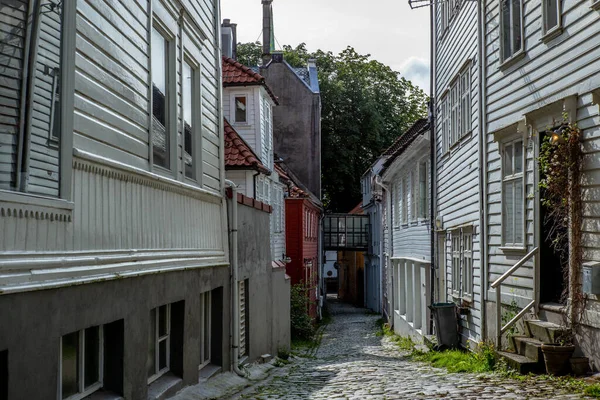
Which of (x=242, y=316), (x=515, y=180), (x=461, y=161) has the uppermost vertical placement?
(x=461, y=161)

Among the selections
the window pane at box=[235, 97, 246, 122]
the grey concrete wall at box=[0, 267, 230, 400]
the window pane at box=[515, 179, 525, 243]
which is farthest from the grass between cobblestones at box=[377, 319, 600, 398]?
the window pane at box=[235, 97, 246, 122]

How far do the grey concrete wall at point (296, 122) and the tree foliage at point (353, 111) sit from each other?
5835 mm

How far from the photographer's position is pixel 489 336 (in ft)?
44.7

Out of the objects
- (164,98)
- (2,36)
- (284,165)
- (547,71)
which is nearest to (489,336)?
(547,71)

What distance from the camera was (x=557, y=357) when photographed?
1002cm

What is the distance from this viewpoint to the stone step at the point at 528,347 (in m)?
10.5

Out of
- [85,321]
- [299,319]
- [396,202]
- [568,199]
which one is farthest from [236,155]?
[85,321]

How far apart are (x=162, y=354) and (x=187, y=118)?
10.5 feet

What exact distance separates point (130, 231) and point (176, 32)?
338 centimetres

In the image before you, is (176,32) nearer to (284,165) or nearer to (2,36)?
(2,36)

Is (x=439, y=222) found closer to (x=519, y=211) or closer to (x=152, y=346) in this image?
(x=519, y=211)

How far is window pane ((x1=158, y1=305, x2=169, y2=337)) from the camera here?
9.55 metres

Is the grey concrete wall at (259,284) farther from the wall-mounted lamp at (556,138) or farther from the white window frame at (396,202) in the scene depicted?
the white window frame at (396,202)

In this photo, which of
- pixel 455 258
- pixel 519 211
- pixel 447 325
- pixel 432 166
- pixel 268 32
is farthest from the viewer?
pixel 268 32
